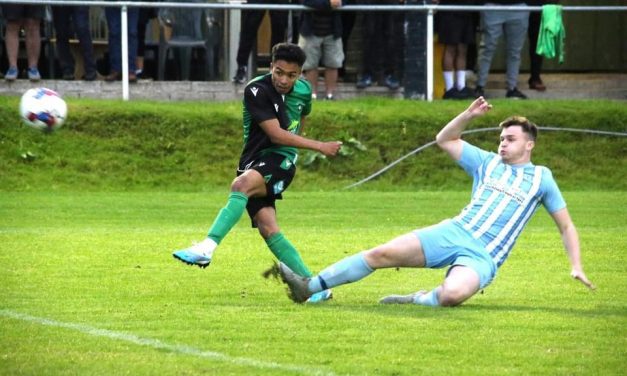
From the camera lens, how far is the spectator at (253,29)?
22234mm

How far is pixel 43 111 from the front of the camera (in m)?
13.0

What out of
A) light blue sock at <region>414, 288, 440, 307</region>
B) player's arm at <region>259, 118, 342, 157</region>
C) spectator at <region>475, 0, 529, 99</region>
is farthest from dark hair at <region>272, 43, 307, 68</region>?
spectator at <region>475, 0, 529, 99</region>

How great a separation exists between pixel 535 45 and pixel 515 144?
1319 centimetres

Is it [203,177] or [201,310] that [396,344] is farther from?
[203,177]

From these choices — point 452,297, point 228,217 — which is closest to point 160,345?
point 228,217

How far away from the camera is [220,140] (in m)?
21.2

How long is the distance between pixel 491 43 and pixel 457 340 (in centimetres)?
1409

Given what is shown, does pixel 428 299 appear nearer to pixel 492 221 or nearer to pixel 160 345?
pixel 492 221

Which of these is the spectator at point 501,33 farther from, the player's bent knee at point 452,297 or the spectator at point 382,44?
the player's bent knee at point 452,297

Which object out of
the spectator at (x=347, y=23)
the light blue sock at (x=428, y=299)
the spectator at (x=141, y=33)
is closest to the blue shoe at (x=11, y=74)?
the spectator at (x=141, y=33)

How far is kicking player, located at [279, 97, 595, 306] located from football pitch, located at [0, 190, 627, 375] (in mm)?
204

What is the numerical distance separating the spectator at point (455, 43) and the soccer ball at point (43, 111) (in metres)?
10.2

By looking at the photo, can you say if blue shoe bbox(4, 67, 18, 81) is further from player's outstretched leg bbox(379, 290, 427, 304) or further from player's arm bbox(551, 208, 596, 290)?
player's arm bbox(551, 208, 596, 290)

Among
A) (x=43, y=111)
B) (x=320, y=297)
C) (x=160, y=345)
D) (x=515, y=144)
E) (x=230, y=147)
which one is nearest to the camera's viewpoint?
(x=160, y=345)
